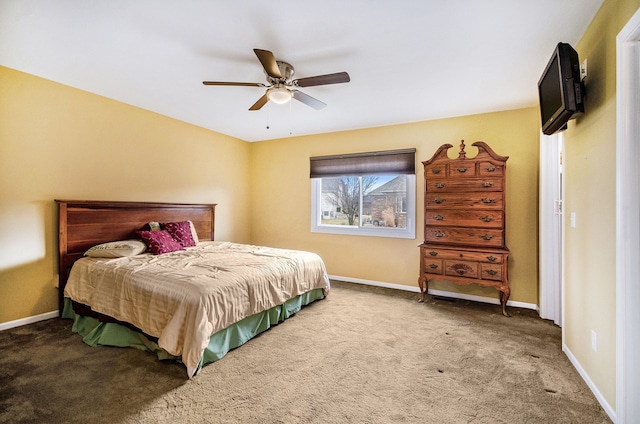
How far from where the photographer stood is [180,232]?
3.86 m

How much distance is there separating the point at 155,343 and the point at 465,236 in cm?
342

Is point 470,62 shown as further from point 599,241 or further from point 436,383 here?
point 436,383

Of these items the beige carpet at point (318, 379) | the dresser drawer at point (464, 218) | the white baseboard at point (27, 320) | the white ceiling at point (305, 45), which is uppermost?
the white ceiling at point (305, 45)

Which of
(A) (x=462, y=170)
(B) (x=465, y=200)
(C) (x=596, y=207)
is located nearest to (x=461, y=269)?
(B) (x=465, y=200)

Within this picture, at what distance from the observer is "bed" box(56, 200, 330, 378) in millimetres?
2166

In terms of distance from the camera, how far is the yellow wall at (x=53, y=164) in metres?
2.77

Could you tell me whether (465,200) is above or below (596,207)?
above

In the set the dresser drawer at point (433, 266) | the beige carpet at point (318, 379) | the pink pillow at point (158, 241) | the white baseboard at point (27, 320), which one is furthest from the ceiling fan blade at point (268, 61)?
the white baseboard at point (27, 320)

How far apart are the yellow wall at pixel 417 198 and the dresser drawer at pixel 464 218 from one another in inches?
17.6

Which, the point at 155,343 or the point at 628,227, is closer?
the point at 628,227

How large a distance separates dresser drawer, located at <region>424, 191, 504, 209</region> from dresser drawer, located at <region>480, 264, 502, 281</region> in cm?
69

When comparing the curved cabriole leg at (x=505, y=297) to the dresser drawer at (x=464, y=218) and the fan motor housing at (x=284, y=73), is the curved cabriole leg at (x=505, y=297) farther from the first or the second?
the fan motor housing at (x=284, y=73)

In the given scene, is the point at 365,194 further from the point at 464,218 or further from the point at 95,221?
the point at 95,221

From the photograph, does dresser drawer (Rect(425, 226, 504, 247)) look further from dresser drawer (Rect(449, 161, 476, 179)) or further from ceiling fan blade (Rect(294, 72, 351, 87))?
ceiling fan blade (Rect(294, 72, 351, 87))
